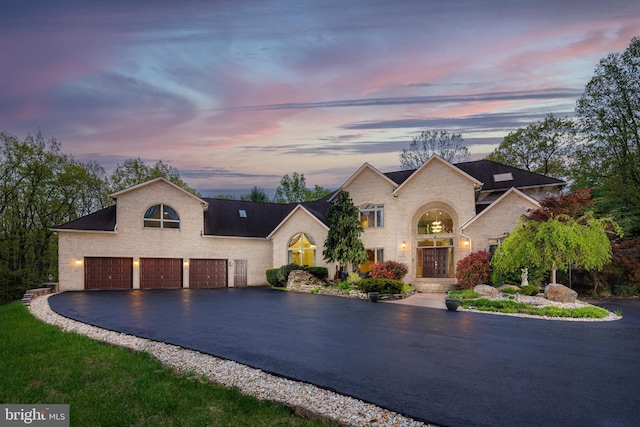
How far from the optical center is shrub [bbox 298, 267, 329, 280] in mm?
24734

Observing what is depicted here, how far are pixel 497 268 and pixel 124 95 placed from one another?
20432 mm

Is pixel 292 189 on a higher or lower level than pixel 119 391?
higher

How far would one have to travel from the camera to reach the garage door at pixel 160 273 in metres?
25.7

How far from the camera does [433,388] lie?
5.82 m

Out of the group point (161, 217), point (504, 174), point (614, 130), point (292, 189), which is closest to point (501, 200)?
point (504, 174)

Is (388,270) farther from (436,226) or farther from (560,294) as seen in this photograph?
(560,294)

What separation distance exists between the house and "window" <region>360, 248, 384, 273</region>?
0.07m

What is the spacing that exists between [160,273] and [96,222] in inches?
209

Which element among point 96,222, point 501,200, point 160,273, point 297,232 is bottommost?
point 160,273

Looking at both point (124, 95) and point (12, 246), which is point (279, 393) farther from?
point (12, 246)

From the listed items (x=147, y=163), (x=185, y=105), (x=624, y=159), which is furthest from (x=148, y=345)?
(x=147, y=163)

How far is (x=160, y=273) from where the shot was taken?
2614 cm

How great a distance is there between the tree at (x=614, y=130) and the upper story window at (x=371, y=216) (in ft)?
42.9

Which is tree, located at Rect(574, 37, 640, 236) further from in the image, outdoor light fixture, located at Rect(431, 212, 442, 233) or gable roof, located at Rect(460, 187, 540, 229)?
outdoor light fixture, located at Rect(431, 212, 442, 233)
